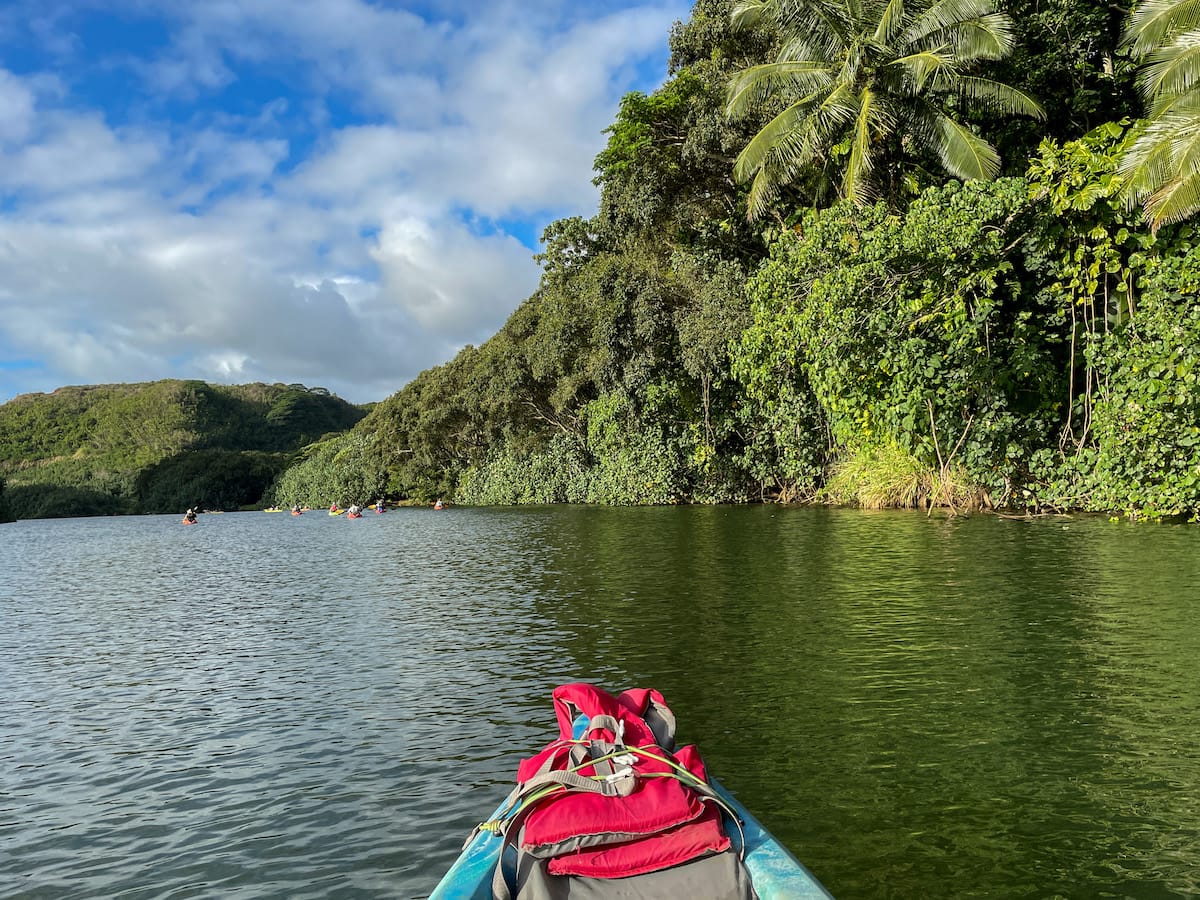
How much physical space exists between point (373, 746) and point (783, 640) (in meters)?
4.78

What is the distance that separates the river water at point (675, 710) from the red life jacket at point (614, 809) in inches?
32.3

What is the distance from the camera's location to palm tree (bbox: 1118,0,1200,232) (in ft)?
47.2

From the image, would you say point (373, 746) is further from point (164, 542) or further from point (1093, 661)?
point (164, 542)

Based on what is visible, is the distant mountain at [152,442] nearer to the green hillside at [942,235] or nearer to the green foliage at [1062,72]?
the green hillside at [942,235]

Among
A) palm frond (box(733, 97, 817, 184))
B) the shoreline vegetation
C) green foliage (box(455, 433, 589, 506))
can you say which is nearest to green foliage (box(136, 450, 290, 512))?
green foliage (box(455, 433, 589, 506))

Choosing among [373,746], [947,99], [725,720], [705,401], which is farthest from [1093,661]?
[705,401]

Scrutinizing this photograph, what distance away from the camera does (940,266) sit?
66.3 ft

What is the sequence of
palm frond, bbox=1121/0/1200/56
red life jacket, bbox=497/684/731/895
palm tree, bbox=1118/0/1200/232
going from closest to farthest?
1. red life jacket, bbox=497/684/731/895
2. palm tree, bbox=1118/0/1200/232
3. palm frond, bbox=1121/0/1200/56

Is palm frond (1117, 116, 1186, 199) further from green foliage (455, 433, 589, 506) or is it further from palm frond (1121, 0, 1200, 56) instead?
green foliage (455, 433, 589, 506)

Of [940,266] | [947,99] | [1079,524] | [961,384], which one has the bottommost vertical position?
[1079,524]

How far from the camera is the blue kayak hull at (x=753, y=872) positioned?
3305 millimetres

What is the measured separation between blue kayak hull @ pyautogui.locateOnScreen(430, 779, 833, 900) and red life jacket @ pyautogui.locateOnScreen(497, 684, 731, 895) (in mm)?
110

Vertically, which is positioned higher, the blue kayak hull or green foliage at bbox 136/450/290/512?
green foliage at bbox 136/450/290/512

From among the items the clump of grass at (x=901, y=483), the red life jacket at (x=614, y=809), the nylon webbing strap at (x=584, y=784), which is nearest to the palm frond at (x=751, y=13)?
the clump of grass at (x=901, y=483)
